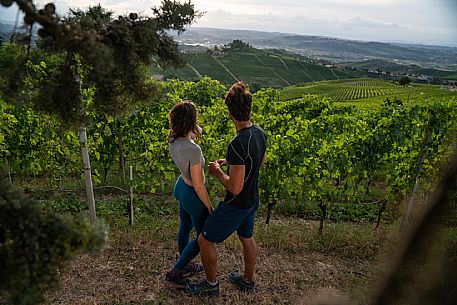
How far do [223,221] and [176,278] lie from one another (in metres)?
1.08

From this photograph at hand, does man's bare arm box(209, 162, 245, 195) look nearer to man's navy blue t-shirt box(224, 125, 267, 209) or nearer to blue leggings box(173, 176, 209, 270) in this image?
man's navy blue t-shirt box(224, 125, 267, 209)

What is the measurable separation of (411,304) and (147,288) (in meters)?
3.91

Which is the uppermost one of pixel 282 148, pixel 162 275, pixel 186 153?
pixel 186 153

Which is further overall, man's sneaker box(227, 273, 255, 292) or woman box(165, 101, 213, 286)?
man's sneaker box(227, 273, 255, 292)

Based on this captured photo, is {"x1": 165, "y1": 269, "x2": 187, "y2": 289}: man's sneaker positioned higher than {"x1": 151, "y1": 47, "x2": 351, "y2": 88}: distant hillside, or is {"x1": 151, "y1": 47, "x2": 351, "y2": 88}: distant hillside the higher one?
{"x1": 165, "y1": 269, "x2": 187, "y2": 289}: man's sneaker

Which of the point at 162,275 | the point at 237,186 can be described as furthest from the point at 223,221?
the point at 162,275

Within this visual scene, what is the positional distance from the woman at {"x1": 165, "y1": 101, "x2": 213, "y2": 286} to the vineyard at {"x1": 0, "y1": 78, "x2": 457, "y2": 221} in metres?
2.26

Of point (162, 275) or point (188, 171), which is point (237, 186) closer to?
point (188, 171)

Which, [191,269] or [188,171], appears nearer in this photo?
[188,171]

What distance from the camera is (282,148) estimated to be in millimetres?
6570

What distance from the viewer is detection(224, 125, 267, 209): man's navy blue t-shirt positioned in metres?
3.44

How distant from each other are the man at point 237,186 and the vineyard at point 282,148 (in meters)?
2.59

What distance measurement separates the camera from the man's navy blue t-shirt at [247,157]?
11.3 ft

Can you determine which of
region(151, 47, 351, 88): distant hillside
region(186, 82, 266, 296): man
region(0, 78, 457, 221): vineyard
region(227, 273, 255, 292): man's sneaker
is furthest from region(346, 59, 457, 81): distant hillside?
region(186, 82, 266, 296): man
